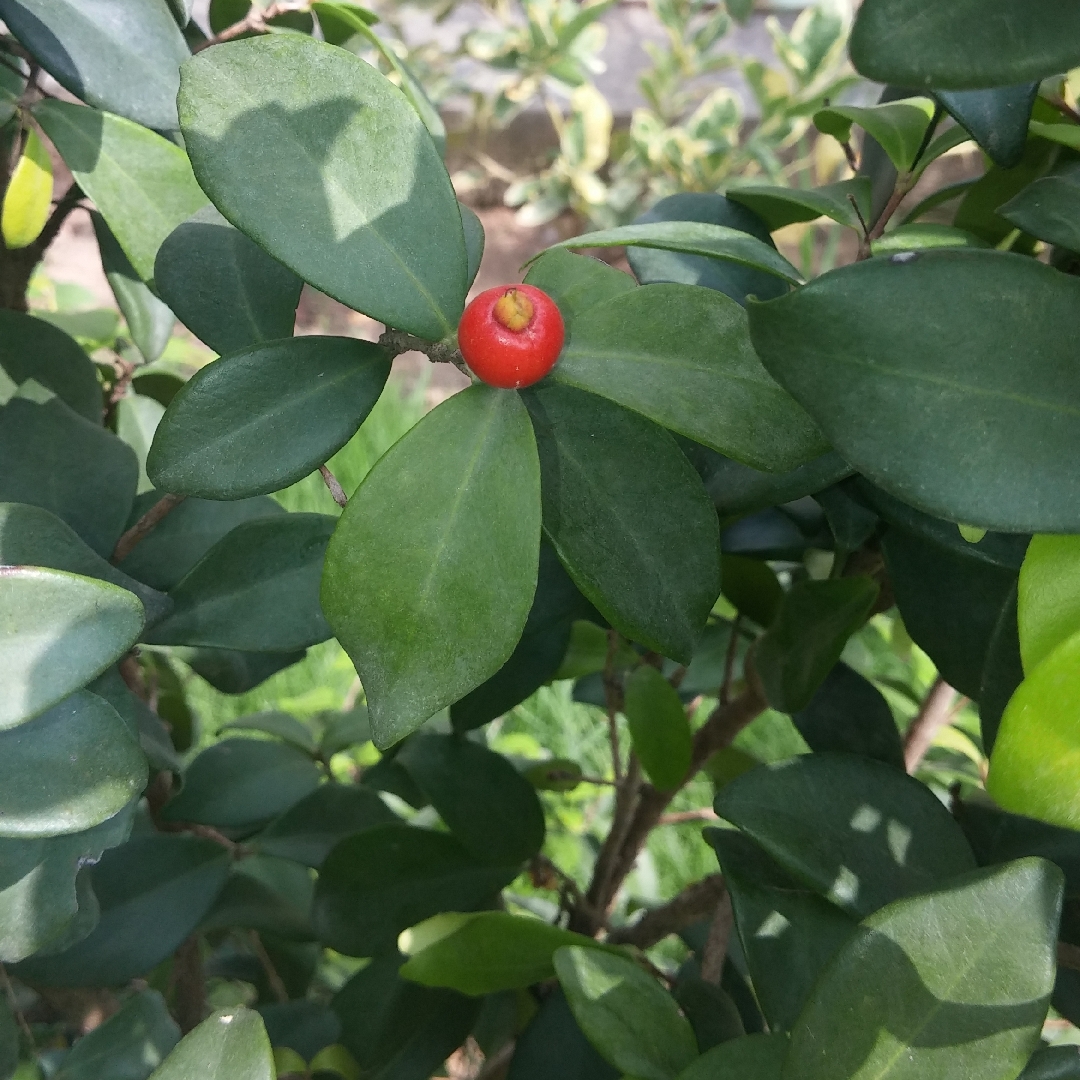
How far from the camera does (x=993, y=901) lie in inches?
13.6

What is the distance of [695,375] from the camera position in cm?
37

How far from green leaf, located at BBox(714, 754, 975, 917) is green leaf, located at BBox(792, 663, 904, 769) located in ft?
0.40

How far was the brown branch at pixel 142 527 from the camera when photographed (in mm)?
510

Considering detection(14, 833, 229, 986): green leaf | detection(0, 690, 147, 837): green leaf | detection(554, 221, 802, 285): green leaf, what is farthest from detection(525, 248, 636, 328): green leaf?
detection(14, 833, 229, 986): green leaf

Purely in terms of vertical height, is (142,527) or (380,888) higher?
(142,527)

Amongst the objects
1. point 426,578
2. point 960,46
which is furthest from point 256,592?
point 960,46

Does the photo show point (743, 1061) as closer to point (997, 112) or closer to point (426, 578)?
point (426, 578)

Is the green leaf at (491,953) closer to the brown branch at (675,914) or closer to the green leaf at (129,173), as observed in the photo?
the brown branch at (675,914)

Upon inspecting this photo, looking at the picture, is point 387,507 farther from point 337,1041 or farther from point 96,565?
point 337,1041

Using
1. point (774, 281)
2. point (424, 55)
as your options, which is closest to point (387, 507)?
point (774, 281)

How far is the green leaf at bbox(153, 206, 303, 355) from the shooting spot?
1.51ft

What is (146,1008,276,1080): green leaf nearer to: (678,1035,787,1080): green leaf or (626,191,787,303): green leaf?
(678,1035,787,1080): green leaf

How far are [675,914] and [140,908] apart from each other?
0.40 meters

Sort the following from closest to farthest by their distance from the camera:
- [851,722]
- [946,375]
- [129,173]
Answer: [946,375], [129,173], [851,722]
